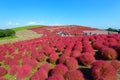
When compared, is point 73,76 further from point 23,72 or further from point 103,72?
point 23,72

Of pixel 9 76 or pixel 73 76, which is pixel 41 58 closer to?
pixel 9 76

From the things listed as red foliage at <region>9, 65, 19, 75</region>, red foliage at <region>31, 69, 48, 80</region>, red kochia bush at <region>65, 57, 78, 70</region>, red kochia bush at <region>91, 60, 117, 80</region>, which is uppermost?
red kochia bush at <region>91, 60, 117, 80</region>

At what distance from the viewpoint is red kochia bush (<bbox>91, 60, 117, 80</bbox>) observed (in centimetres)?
826

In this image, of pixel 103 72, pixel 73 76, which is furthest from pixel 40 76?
pixel 103 72

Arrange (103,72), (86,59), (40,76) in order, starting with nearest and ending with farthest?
1. (103,72)
2. (40,76)
3. (86,59)

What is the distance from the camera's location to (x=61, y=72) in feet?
31.2

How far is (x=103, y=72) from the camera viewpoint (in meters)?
8.50

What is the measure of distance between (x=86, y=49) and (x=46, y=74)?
15.0 feet

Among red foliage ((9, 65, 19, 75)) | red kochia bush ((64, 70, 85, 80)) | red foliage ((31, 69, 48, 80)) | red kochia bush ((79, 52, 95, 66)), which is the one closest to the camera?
red kochia bush ((64, 70, 85, 80))

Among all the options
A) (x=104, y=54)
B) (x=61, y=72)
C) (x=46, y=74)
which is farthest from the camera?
(x=104, y=54)

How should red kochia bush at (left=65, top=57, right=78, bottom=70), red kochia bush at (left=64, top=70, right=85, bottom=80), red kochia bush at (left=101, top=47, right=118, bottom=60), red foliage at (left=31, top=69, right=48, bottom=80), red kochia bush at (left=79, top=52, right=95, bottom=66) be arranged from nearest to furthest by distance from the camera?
red kochia bush at (left=64, top=70, right=85, bottom=80) < red foliage at (left=31, top=69, right=48, bottom=80) < red kochia bush at (left=65, top=57, right=78, bottom=70) < red kochia bush at (left=79, top=52, right=95, bottom=66) < red kochia bush at (left=101, top=47, right=118, bottom=60)

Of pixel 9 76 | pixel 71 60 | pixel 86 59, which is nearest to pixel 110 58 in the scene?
pixel 86 59

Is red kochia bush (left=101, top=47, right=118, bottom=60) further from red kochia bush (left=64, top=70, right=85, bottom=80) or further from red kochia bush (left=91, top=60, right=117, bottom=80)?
red kochia bush (left=64, top=70, right=85, bottom=80)

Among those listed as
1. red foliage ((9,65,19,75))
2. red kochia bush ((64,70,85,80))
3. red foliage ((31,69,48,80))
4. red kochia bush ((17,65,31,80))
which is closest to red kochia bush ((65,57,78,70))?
red foliage ((31,69,48,80))
